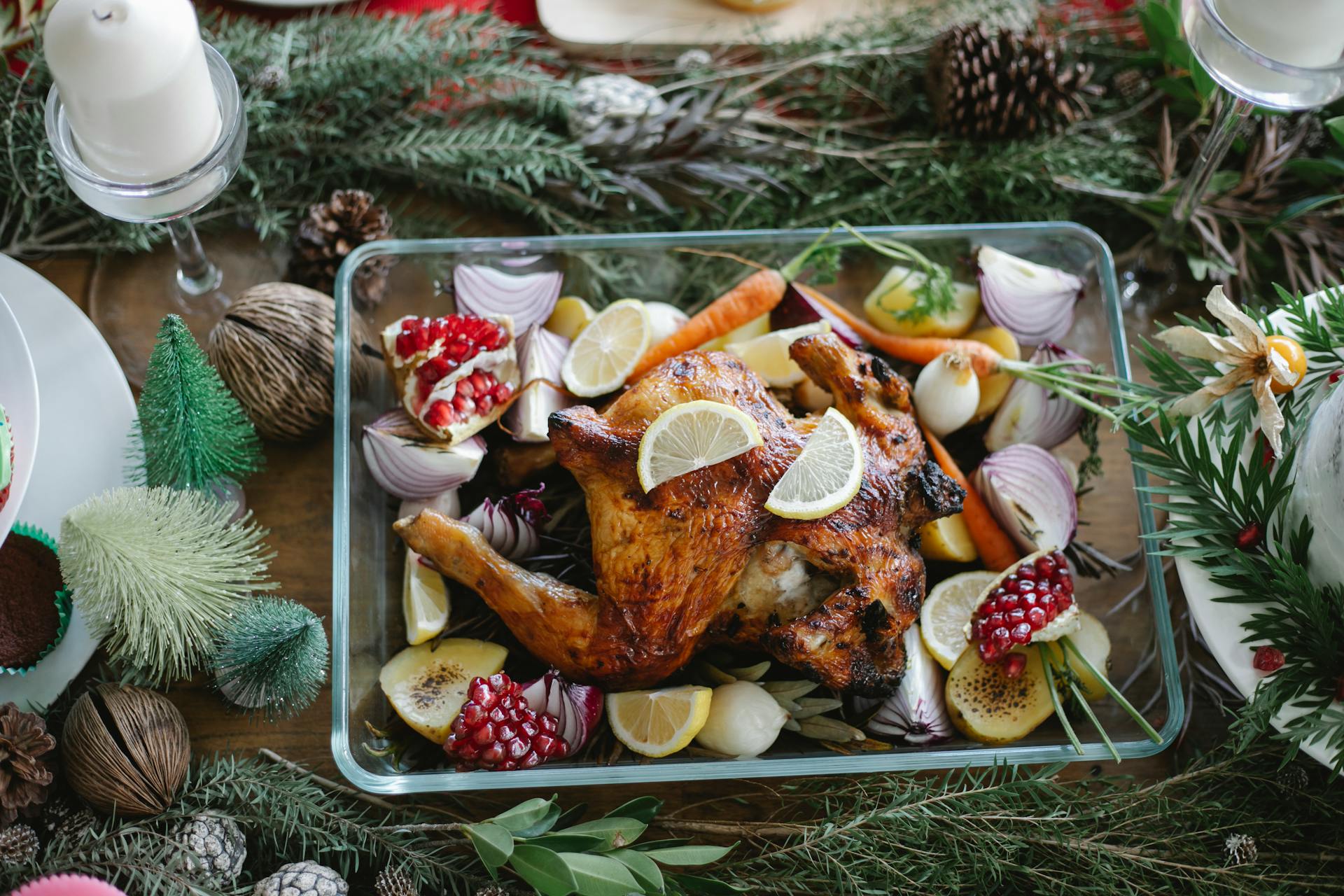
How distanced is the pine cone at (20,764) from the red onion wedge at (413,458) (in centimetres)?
66

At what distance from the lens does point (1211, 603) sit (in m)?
1.88

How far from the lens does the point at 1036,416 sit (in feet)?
6.79

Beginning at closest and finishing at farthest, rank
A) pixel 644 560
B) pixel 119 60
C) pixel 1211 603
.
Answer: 1. pixel 119 60
2. pixel 644 560
3. pixel 1211 603

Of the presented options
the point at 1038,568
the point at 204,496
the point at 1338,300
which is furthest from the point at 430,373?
the point at 1338,300

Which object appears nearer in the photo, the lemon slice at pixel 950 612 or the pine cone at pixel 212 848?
the pine cone at pixel 212 848

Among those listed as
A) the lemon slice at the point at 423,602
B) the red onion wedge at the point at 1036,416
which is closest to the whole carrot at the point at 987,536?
the red onion wedge at the point at 1036,416

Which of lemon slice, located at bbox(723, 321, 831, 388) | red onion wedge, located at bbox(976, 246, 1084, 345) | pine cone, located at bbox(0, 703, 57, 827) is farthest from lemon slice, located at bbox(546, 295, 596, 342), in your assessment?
pine cone, located at bbox(0, 703, 57, 827)

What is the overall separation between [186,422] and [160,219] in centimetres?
36

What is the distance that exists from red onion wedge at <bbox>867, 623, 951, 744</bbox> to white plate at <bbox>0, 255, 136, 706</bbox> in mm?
1342

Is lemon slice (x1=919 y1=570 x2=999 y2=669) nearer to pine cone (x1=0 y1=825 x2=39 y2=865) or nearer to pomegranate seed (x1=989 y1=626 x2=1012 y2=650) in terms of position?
pomegranate seed (x1=989 y1=626 x2=1012 y2=650)

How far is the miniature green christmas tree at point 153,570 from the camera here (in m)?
1.74

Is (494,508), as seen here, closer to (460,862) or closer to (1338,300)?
(460,862)

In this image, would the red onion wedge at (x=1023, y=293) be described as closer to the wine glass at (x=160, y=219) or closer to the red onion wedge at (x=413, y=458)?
the red onion wedge at (x=413, y=458)

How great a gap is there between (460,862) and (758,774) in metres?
0.52
